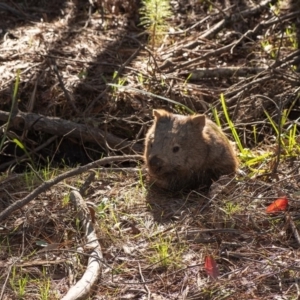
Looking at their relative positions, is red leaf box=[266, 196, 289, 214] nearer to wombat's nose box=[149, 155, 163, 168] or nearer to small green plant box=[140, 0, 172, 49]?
wombat's nose box=[149, 155, 163, 168]

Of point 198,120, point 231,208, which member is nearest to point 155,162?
point 198,120

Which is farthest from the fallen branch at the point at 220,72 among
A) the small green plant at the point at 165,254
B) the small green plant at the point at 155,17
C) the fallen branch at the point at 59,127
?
the small green plant at the point at 165,254

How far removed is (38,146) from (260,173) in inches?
100.0

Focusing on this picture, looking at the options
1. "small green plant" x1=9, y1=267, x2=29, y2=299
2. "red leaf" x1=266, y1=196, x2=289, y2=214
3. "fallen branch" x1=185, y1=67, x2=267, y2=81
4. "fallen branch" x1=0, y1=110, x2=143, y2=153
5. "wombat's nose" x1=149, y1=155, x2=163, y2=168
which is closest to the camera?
"small green plant" x1=9, y1=267, x2=29, y2=299

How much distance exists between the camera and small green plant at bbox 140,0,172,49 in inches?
327

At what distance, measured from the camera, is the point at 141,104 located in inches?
314

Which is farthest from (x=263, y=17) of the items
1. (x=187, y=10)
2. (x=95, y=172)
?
(x=95, y=172)

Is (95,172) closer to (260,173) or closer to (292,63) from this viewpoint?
(260,173)

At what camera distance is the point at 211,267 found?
491 centimetres

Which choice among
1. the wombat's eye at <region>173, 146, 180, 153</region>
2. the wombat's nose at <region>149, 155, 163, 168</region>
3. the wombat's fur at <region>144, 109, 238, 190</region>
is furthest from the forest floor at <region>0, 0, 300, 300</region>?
the wombat's eye at <region>173, 146, 180, 153</region>

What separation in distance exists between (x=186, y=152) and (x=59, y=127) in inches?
62.6

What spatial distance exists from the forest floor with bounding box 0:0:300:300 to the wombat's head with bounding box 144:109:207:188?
0.17 meters

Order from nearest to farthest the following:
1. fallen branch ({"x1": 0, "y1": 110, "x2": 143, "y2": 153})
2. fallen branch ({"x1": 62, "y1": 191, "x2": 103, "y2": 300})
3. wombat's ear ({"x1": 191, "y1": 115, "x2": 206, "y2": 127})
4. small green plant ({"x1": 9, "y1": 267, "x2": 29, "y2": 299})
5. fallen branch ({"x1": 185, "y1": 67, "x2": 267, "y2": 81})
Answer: fallen branch ({"x1": 62, "y1": 191, "x2": 103, "y2": 300}), small green plant ({"x1": 9, "y1": 267, "x2": 29, "y2": 299}), wombat's ear ({"x1": 191, "y1": 115, "x2": 206, "y2": 127}), fallen branch ({"x1": 0, "y1": 110, "x2": 143, "y2": 153}), fallen branch ({"x1": 185, "y1": 67, "x2": 267, "y2": 81})

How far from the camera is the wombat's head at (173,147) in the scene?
638cm
